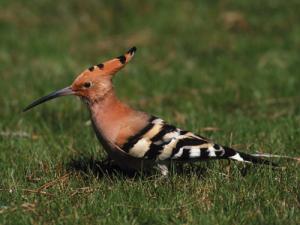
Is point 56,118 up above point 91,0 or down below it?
below

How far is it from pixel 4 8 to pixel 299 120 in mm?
5699

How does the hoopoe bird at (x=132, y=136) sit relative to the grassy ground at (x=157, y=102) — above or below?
above

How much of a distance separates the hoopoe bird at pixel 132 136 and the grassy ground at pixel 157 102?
0.41 feet

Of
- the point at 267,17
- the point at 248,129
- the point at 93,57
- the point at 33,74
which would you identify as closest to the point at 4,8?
the point at 93,57

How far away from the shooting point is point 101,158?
15.7 feet

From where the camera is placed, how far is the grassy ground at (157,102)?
3.70 meters

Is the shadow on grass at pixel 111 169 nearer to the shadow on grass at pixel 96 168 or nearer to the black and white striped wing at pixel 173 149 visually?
the shadow on grass at pixel 96 168

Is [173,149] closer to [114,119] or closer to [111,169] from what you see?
[114,119]

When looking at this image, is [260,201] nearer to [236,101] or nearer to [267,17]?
[236,101]

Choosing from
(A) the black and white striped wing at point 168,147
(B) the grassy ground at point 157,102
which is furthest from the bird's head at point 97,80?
(B) the grassy ground at point 157,102

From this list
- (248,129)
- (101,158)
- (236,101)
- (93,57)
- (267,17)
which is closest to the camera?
(101,158)

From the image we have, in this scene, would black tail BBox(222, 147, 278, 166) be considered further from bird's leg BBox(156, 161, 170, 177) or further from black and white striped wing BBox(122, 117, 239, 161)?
bird's leg BBox(156, 161, 170, 177)

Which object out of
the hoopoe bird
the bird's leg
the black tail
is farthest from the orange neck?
the black tail

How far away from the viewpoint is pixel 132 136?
4164 millimetres
